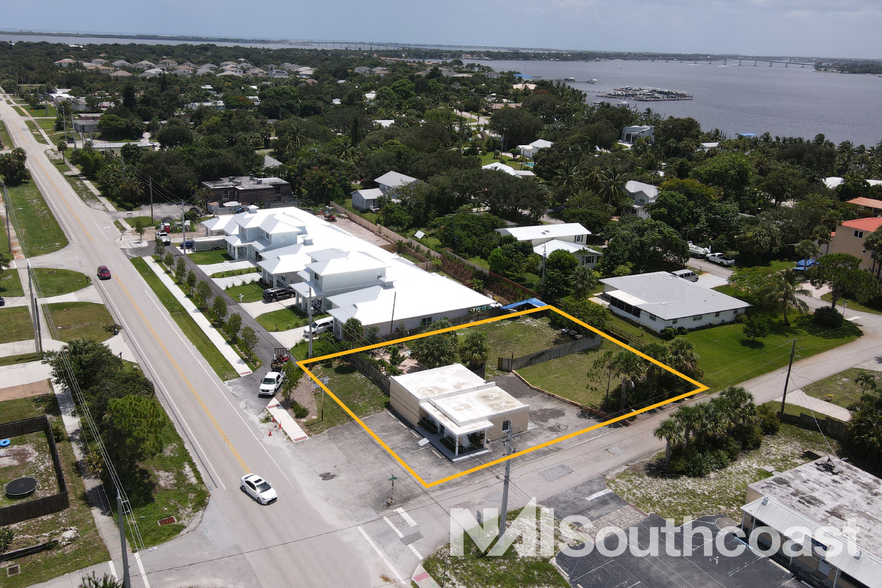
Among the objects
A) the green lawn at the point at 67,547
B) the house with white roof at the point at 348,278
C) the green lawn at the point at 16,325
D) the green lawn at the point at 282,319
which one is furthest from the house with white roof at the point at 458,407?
the green lawn at the point at 16,325

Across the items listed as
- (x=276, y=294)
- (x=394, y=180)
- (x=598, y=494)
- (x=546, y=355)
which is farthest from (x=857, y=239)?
(x=276, y=294)

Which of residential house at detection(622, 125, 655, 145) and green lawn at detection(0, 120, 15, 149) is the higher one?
residential house at detection(622, 125, 655, 145)

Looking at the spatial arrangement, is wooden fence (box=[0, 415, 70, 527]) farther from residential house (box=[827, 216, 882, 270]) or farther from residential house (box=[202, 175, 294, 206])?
residential house (box=[827, 216, 882, 270])

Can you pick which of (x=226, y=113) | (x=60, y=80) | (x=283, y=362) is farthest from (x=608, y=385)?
(x=60, y=80)

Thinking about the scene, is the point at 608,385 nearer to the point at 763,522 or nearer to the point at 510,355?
the point at 510,355

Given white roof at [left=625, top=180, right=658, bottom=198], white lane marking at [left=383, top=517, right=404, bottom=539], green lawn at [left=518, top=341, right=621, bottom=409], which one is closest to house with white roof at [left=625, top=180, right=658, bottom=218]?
white roof at [left=625, top=180, right=658, bottom=198]

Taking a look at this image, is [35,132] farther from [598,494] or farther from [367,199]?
[598,494]
